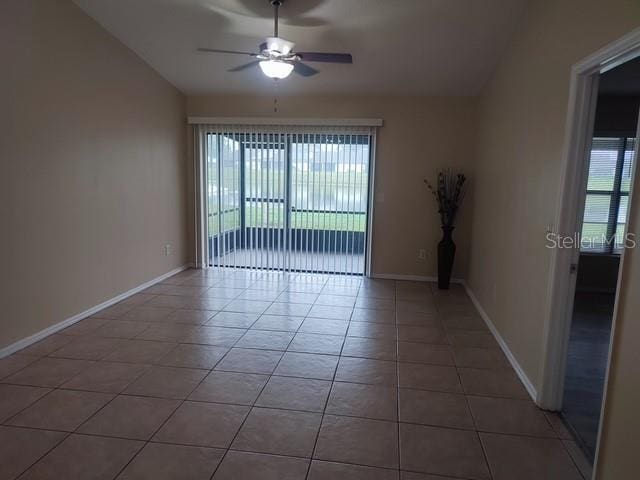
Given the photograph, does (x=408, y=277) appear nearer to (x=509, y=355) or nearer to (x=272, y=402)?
(x=509, y=355)

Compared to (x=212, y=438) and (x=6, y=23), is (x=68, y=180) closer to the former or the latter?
(x=6, y=23)

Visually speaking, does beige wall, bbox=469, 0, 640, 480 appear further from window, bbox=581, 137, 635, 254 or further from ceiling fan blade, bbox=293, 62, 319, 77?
window, bbox=581, 137, 635, 254

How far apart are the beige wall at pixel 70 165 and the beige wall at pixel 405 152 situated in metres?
1.51

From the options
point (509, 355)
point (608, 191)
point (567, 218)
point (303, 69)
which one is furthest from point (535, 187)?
point (608, 191)

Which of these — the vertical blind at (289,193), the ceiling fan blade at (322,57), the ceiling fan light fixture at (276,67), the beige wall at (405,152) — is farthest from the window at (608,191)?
the ceiling fan light fixture at (276,67)

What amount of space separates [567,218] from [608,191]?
378 cm

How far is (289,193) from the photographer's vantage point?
5.69m

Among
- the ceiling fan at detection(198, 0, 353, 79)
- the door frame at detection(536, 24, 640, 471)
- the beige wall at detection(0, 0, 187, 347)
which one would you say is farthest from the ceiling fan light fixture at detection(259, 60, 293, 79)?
the door frame at detection(536, 24, 640, 471)

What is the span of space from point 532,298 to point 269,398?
6.09ft

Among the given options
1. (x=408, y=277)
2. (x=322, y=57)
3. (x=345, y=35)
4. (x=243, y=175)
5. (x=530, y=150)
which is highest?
(x=345, y=35)

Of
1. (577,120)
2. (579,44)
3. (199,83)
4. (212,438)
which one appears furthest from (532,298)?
(199,83)

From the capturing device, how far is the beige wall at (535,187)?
165 centimetres

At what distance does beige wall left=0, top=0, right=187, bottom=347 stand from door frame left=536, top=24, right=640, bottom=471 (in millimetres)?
3667

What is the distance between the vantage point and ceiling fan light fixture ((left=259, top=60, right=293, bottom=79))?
3205mm
